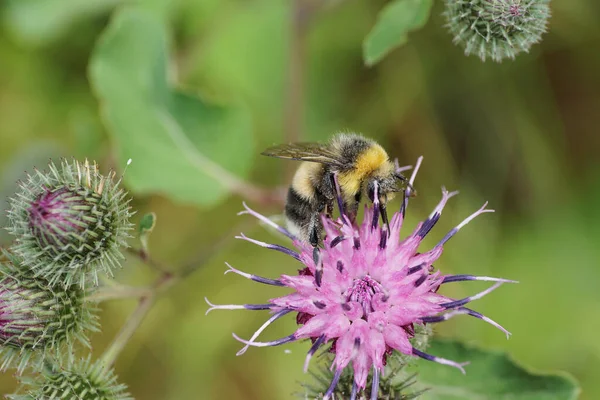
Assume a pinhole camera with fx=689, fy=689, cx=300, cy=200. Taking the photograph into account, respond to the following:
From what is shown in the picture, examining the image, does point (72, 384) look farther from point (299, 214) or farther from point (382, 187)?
point (382, 187)

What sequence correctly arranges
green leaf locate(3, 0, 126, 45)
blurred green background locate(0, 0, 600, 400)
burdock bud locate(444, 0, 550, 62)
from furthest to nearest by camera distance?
green leaf locate(3, 0, 126, 45) → blurred green background locate(0, 0, 600, 400) → burdock bud locate(444, 0, 550, 62)

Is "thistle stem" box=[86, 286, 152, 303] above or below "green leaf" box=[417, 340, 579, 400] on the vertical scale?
below

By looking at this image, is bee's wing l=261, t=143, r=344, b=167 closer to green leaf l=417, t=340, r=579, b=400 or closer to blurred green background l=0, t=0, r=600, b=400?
green leaf l=417, t=340, r=579, b=400

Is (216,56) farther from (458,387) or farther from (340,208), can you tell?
(458,387)

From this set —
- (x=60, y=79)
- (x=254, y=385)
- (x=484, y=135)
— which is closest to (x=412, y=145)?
(x=484, y=135)

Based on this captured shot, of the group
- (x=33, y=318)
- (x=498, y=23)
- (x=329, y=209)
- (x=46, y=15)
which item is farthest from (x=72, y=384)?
(x=46, y=15)

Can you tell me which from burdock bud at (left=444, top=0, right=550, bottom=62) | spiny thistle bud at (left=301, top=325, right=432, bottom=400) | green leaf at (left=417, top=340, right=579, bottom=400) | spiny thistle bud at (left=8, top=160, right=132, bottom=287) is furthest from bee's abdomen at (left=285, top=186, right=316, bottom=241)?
burdock bud at (left=444, top=0, right=550, bottom=62)
